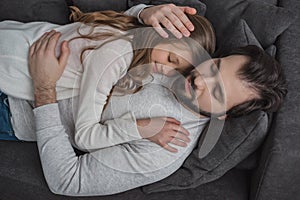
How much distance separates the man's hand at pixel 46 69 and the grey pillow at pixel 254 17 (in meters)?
0.58

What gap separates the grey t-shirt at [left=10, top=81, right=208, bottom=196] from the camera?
1.32m

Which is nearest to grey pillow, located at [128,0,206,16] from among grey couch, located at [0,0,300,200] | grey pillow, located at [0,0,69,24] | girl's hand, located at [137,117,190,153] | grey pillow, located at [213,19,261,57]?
grey couch, located at [0,0,300,200]

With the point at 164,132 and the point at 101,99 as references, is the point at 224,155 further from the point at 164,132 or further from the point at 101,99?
the point at 101,99

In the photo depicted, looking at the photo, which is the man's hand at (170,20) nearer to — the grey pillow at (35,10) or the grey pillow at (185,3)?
the grey pillow at (185,3)

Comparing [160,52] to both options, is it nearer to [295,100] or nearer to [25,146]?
[295,100]

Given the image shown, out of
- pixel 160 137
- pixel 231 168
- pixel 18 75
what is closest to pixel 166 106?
pixel 160 137

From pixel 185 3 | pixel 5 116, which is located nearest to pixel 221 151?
pixel 185 3

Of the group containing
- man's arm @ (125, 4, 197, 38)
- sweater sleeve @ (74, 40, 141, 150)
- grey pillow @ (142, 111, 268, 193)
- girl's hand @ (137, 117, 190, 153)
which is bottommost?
grey pillow @ (142, 111, 268, 193)

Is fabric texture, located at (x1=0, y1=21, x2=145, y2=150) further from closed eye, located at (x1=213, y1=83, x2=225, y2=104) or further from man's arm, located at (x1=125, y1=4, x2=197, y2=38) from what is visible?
closed eye, located at (x1=213, y1=83, x2=225, y2=104)

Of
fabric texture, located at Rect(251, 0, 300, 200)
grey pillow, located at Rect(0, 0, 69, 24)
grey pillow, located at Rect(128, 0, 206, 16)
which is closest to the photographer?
fabric texture, located at Rect(251, 0, 300, 200)

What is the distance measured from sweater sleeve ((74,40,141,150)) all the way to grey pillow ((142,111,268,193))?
210mm

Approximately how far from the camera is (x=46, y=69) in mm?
1376

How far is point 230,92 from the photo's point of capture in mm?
1266

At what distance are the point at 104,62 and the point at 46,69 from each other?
0.67 feet
